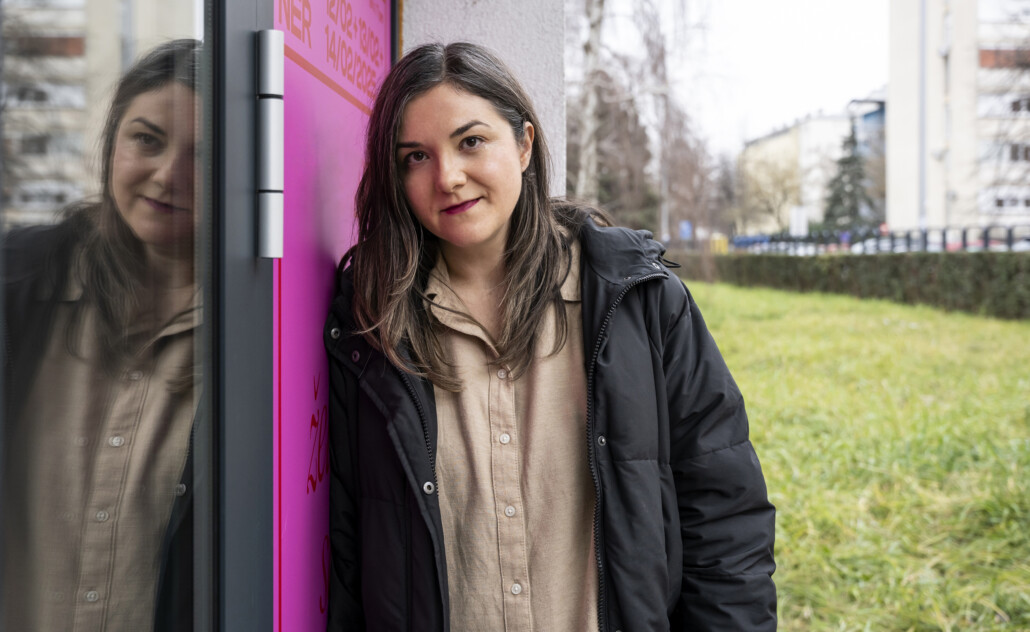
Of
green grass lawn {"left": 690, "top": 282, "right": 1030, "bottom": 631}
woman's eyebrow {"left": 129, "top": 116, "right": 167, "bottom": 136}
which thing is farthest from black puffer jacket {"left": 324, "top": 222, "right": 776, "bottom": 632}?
green grass lawn {"left": 690, "top": 282, "right": 1030, "bottom": 631}

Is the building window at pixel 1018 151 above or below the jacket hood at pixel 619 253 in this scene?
above

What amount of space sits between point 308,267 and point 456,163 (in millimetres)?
302

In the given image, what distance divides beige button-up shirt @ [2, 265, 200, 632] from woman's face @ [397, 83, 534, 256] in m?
0.58

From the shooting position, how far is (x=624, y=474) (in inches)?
57.2

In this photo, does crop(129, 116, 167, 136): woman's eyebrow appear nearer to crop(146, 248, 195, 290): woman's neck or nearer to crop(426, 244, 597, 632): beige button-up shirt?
crop(146, 248, 195, 290): woman's neck

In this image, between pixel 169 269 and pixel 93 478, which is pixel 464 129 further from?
pixel 93 478

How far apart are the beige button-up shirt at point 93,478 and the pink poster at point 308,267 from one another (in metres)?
0.27

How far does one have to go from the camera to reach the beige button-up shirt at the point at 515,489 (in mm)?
1478

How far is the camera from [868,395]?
25.8ft

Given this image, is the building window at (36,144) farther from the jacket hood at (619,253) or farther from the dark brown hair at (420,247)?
the jacket hood at (619,253)

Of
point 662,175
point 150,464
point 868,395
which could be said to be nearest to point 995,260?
point 662,175

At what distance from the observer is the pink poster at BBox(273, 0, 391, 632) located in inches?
48.3

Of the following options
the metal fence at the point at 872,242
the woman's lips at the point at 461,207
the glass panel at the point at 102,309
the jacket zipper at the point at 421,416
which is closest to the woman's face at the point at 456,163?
the woman's lips at the point at 461,207

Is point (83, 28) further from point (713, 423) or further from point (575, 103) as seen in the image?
point (575, 103)
